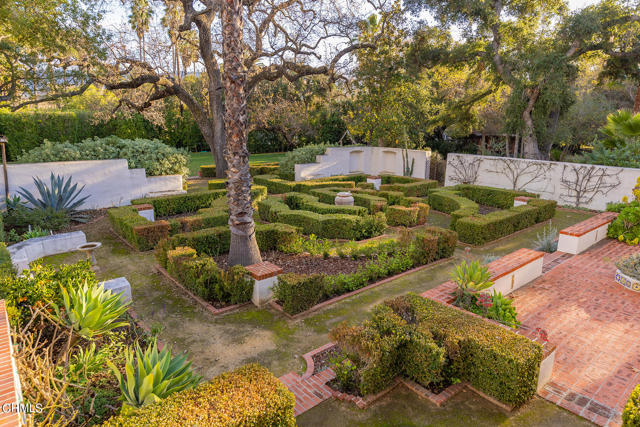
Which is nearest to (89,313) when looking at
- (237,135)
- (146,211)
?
(237,135)

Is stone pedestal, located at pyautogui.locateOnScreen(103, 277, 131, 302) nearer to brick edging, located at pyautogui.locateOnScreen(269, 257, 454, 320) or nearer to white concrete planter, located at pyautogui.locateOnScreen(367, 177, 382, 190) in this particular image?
brick edging, located at pyautogui.locateOnScreen(269, 257, 454, 320)

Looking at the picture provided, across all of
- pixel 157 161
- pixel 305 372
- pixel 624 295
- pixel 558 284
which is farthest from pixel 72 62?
pixel 624 295

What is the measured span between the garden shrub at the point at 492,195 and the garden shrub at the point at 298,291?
1079cm

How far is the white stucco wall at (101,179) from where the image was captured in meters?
13.0

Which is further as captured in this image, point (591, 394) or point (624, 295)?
point (624, 295)

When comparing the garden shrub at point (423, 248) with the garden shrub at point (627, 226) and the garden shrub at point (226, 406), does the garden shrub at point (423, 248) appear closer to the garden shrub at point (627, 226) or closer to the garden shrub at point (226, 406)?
the garden shrub at point (627, 226)

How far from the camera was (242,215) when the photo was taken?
8.20 m

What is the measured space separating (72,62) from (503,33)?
19887 millimetres

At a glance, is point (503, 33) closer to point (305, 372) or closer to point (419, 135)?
point (419, 135)

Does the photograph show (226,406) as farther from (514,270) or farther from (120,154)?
(120,154)

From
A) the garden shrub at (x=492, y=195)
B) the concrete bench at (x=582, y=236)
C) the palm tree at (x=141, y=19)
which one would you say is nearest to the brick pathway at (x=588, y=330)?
the concrete bench at (x=582, y=236)

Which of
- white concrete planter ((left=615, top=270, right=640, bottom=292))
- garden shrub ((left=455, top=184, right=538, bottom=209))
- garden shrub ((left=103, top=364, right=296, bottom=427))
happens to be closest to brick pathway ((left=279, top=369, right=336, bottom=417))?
garden shrub ((left=103, top=364, right=296, bottom=427))

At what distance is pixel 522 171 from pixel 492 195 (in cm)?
280

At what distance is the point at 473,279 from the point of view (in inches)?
242
